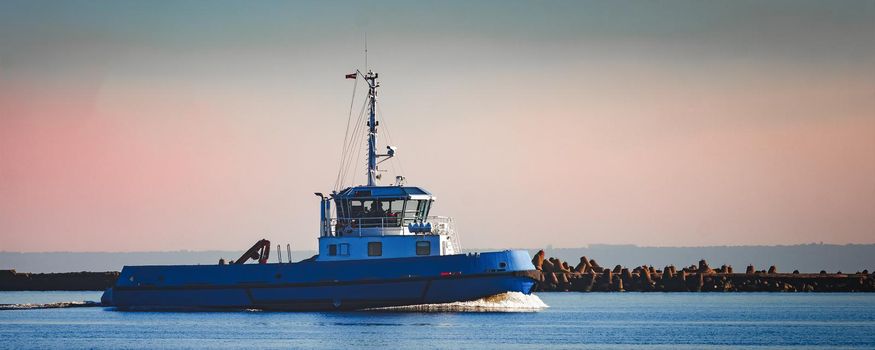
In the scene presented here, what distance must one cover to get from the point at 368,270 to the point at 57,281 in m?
39.8

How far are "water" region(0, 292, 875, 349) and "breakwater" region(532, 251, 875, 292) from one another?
1325 cm

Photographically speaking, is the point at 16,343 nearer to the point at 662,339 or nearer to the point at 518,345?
the point at 518,345

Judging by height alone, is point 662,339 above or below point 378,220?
below

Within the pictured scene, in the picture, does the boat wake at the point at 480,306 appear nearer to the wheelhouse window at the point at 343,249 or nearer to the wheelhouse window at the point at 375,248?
the wheelhouse window at the point at 375,248

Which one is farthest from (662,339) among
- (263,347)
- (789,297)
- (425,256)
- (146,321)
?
(789,297)

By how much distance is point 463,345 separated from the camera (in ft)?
126

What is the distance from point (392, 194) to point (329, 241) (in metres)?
2.53

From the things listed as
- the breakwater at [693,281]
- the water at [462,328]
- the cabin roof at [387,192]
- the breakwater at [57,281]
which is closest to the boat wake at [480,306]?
the water at [462,328]

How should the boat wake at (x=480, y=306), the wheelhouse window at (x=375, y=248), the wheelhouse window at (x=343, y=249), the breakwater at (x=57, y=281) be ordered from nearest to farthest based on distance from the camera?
the boat wake at (x=480, y=306), the wheelhouse window at (x=375, y=248), the wheelhouse window at (x=343, y=249), the breakwater at (x=57, y=281)

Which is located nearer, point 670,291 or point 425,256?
point 425,256

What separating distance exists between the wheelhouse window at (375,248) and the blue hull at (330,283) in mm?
883

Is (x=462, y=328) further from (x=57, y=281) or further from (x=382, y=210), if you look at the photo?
(x=57, y=281)

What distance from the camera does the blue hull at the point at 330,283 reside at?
45.0m

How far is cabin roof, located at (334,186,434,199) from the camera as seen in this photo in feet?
155
